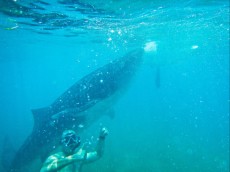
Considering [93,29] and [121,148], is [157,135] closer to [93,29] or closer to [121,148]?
[121,148]

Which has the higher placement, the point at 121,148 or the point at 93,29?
the point at 93,29

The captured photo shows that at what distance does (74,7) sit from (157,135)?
54.1 feet

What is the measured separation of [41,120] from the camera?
36.8 feet

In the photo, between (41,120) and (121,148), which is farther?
(121,148)

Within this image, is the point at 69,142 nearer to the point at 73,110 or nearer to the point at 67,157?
the point at 67,157

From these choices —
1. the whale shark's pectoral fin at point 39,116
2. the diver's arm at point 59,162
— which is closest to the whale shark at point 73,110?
the whale shark's pectoral fin at point 39,116

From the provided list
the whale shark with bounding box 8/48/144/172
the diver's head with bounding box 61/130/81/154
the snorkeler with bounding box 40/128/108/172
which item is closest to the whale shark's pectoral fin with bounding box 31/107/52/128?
the whale shark with bounding box 8/48/144/172

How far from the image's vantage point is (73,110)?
11.5m

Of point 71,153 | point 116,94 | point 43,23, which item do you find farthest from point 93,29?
point 71,153

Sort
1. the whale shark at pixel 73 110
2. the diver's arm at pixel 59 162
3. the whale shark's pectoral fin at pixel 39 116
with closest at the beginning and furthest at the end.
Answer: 1. the diver's arm at pixel 59 162
2. the whale shark at pixel 73 110
3. the whale shark's pectoral fin at pixel 39 116

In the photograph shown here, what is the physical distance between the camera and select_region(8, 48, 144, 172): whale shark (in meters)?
11.1

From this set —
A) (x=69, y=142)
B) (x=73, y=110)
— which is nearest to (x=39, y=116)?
(x=73, y=110)

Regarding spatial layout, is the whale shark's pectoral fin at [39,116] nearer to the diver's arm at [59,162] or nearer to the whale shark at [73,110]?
the whale shark at [73,110]

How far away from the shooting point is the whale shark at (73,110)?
36.4 ft
